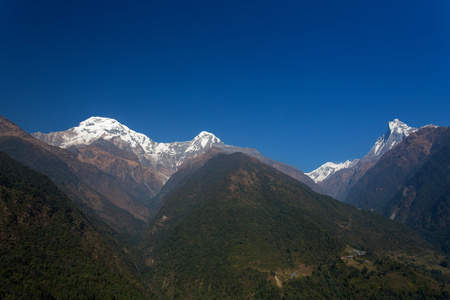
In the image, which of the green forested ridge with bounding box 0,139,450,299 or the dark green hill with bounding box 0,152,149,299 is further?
the green forested ridge with bounding box 0,139,450,299

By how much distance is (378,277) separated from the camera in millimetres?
143625

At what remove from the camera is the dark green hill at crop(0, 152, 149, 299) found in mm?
104750

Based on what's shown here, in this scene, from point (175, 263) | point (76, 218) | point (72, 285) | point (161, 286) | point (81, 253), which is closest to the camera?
point (72, 285)

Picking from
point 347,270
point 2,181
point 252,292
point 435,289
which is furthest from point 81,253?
point 435,289

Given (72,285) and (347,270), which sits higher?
(347,270)

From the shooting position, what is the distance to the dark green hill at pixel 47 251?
105 meters

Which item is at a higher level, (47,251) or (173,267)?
(47,251)

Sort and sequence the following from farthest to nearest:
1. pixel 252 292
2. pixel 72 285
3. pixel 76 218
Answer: pixel 76 218 → pixel 252 292 → pixel 72 285

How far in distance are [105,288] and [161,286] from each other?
61737mm

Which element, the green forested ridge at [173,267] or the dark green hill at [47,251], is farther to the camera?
the green forested ridge at [173,267]

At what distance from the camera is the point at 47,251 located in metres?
122

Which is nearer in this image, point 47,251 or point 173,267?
point 47,251

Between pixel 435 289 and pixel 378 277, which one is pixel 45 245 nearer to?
pixel 378 277

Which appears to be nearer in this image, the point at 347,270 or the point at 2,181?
the point at 2,181
